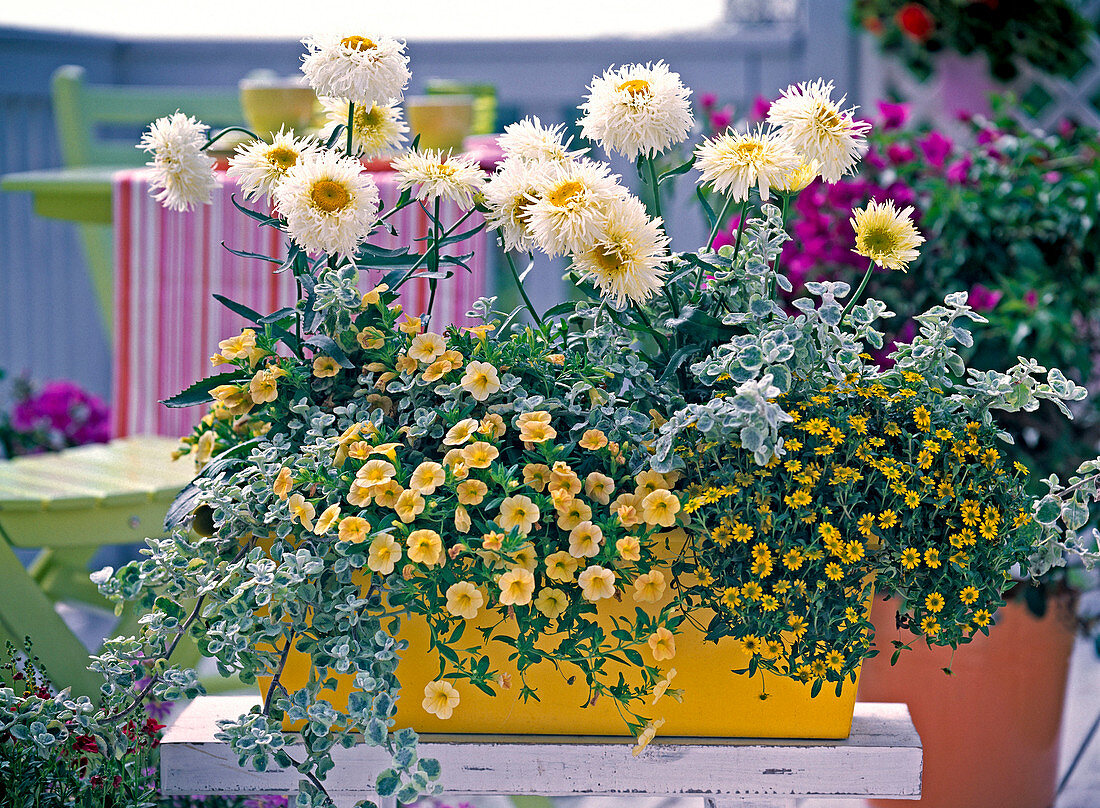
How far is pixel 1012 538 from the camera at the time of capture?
0.80 metres

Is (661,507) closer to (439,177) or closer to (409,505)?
(409,505)

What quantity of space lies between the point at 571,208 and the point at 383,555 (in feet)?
0.90

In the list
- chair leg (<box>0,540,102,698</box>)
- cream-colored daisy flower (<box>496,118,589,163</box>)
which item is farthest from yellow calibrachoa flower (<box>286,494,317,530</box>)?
chair leg (<box>0,540,102,698</box>)

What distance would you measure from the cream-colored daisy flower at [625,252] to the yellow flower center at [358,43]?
233 mm

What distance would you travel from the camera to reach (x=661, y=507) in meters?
0.73

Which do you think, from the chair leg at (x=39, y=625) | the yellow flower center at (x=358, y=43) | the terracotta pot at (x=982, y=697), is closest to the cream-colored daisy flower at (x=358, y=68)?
the yellow flower center at (x=358, y=43)

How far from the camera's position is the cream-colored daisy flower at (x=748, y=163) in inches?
30.1

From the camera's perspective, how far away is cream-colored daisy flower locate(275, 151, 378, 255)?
0.76m

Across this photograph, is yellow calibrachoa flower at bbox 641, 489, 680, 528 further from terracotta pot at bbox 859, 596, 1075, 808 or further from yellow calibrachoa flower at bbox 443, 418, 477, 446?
terracotta pot at bbox 859, 596, 1075, 808

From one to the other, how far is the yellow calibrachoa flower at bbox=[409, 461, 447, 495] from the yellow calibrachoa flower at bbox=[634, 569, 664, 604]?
0.52 feet

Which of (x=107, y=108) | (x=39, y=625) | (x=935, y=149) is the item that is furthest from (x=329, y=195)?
(x=107, y=108)

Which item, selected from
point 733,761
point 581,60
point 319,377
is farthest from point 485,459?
point 581,60

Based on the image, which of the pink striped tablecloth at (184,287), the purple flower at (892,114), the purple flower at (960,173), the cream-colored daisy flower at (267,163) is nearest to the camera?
the cream-colored daisy flower at (267,163)

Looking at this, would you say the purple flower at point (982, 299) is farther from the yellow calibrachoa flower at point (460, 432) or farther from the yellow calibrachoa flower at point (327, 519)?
the yellow calibrachoa flower at point (327, 519)
